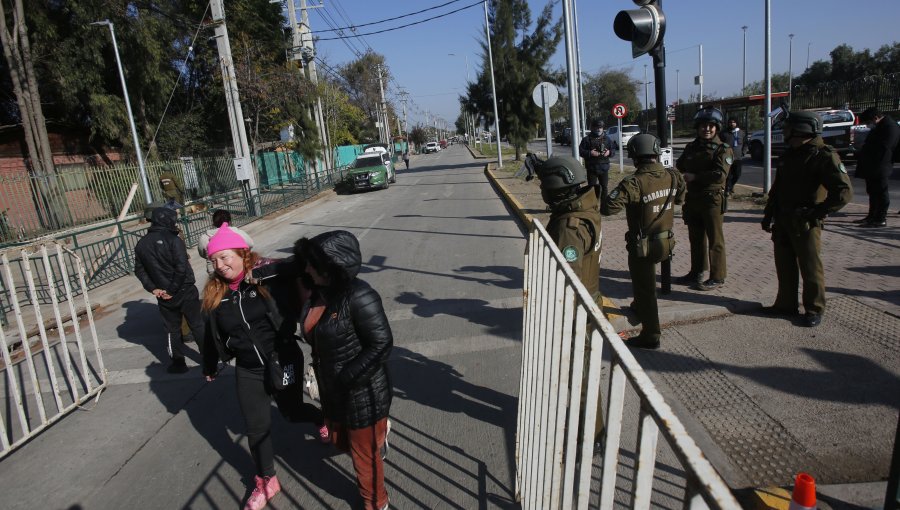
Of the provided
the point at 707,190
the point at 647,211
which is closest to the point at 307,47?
the point at 707,190

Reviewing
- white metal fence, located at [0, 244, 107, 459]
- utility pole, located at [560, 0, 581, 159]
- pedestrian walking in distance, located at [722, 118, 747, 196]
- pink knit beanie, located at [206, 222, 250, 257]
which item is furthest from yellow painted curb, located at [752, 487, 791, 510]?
utility pole, located at [560, 0, 581, 159]

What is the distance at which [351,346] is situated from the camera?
2510mm

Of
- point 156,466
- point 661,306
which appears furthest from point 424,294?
point 156,466

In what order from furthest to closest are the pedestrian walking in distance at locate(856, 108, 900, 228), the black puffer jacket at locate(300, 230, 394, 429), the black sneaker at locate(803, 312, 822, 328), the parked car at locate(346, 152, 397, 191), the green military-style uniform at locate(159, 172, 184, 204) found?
the parked car at locate(346, 152, 397, 191) → the green military-style uniform at locate(159, 172, 184, 204) → the pedestrian walking in distance at locate(856, 108, 900, 228) → the black sneaker at locate(803, 312, 822, 328) → the black puffer jacket at locate(300, 230, 394, 429)

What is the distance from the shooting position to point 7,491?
3.34 meters

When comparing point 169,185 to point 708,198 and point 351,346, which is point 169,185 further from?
point 351,346

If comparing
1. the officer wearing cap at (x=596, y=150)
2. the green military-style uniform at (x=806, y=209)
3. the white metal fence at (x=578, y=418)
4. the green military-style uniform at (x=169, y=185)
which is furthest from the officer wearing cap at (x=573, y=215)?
the green military-style uniform at (x=169, y=185)

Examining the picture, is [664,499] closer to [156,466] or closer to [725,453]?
[725,453]

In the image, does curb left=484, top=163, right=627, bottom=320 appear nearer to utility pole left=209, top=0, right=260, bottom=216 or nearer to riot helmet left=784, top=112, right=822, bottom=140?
riot helmet left=784, top=112, right=822, bottom=140

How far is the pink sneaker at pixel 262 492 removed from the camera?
2.92 meters

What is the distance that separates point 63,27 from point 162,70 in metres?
4.56

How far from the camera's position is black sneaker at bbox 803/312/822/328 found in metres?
4.41

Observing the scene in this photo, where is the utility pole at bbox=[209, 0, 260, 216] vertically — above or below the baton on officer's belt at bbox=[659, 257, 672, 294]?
above

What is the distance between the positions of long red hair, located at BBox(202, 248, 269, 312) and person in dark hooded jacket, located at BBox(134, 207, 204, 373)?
83.7 inches
